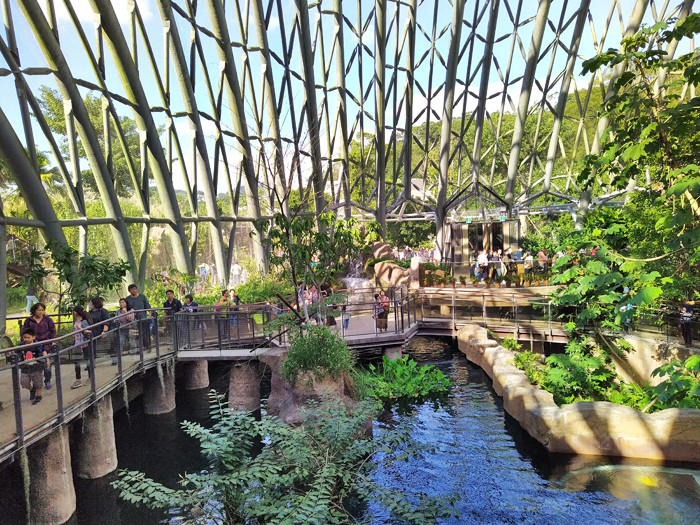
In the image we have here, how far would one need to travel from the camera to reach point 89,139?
488 inches

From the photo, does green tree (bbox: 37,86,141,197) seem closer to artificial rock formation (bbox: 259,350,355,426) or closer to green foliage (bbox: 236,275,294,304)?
green foliage (bbox: 236,275,294,304)

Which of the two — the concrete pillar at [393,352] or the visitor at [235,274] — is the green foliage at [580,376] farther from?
the visitor at [235,274]

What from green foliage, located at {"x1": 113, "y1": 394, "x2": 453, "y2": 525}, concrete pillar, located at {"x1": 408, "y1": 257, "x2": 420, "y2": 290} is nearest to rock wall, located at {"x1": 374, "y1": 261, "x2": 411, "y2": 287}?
concrete pillar, located at {"x1": 408, "y1": 257, "x2": 420, "y2": 290}

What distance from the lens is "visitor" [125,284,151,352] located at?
11.3 meters

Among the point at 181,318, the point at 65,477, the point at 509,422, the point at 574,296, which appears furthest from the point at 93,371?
the point at 509,422

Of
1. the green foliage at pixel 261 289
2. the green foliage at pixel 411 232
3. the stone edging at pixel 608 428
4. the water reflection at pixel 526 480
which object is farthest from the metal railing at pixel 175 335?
the green foliage at pixel 411 232

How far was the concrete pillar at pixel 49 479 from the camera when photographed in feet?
23.9

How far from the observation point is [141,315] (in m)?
11.6

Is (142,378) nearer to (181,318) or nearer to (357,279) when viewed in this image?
(181,318)

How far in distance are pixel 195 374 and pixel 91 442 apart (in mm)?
5402

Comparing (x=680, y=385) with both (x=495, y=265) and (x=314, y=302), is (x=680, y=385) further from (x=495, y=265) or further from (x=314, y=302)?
(x=495, y=265)

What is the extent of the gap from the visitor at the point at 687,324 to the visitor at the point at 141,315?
10.5 m

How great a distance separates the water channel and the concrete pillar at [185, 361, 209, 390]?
61.1 inches

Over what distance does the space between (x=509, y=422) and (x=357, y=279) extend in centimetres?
1421
